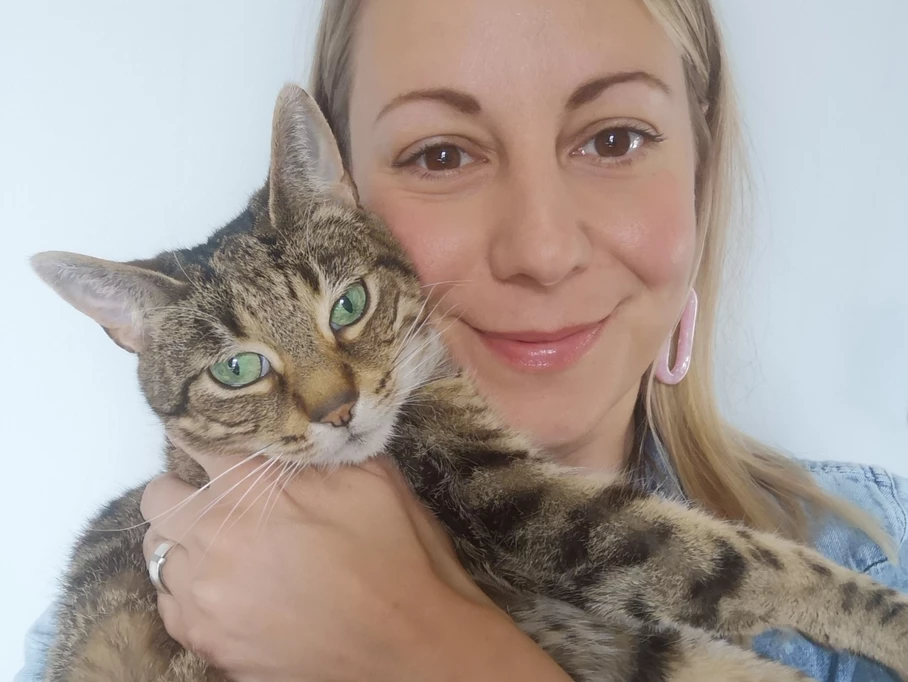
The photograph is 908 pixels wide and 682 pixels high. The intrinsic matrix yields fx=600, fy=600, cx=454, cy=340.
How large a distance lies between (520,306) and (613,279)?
4.6 inches

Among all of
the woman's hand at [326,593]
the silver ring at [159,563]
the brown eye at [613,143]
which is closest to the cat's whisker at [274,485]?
the woman's hand at [326,593]

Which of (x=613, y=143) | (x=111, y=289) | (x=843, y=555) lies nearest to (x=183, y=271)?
(x=111, y=289)

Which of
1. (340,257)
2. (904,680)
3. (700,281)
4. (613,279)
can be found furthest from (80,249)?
(904,680)

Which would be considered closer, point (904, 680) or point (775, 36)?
point (904, 680)

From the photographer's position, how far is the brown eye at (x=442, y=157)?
2.24 ft

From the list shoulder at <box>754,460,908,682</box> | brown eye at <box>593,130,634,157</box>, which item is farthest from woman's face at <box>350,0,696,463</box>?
shoulder at <box>754,460,908,682</box>

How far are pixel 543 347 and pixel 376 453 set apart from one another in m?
Result: 0.22

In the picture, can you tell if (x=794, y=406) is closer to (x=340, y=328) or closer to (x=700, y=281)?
(x=700, y=281)

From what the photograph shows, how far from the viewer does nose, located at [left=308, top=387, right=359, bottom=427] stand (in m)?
0.61

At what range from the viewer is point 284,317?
64cm

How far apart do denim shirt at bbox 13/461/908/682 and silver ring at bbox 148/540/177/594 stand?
0.59 feet

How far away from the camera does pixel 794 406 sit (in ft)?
3.39

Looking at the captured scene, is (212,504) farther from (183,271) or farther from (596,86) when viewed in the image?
(596,86)

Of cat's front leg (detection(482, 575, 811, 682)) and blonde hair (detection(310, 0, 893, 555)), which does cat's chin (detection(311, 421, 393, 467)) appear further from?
blonde hair (detection(310, 0, 893, 555))
